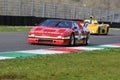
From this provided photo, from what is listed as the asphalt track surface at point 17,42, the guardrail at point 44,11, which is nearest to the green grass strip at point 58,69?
the asphalt track surface at point 17,42

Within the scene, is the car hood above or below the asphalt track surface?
above

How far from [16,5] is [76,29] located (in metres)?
26.0

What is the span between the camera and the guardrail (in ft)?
151

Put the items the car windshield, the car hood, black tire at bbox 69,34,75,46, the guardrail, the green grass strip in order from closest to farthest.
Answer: the green grass strip
the car hood
black tire at bbox 69,34,75,46
the car windshield
the guardrail

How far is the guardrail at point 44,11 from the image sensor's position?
46125mm

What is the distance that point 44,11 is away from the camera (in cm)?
5116

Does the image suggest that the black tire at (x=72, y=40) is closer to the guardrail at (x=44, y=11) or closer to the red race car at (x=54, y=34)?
the red race car at (x=54, y=34)

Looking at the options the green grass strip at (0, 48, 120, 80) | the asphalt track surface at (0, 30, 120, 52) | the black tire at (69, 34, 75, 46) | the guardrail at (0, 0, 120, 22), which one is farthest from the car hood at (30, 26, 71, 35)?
the guardrail at (0, 0, 120, 22)

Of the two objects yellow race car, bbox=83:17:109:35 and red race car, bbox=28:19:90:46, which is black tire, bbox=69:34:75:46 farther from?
yellow race car, bbox=83:17:109:35

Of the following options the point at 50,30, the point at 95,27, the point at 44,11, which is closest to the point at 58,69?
the point at 50,30

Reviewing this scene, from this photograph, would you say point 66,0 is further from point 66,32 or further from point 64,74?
point 64,74

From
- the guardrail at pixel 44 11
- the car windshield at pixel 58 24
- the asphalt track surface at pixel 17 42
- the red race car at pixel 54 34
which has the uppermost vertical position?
the guardrail at pixel 44 11

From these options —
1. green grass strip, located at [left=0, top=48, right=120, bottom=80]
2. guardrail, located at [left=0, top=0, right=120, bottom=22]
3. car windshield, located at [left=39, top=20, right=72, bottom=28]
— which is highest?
guardrail, located at [left=0, top=0, right=120, bottom=22]

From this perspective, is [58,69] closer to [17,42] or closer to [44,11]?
[17,42]
